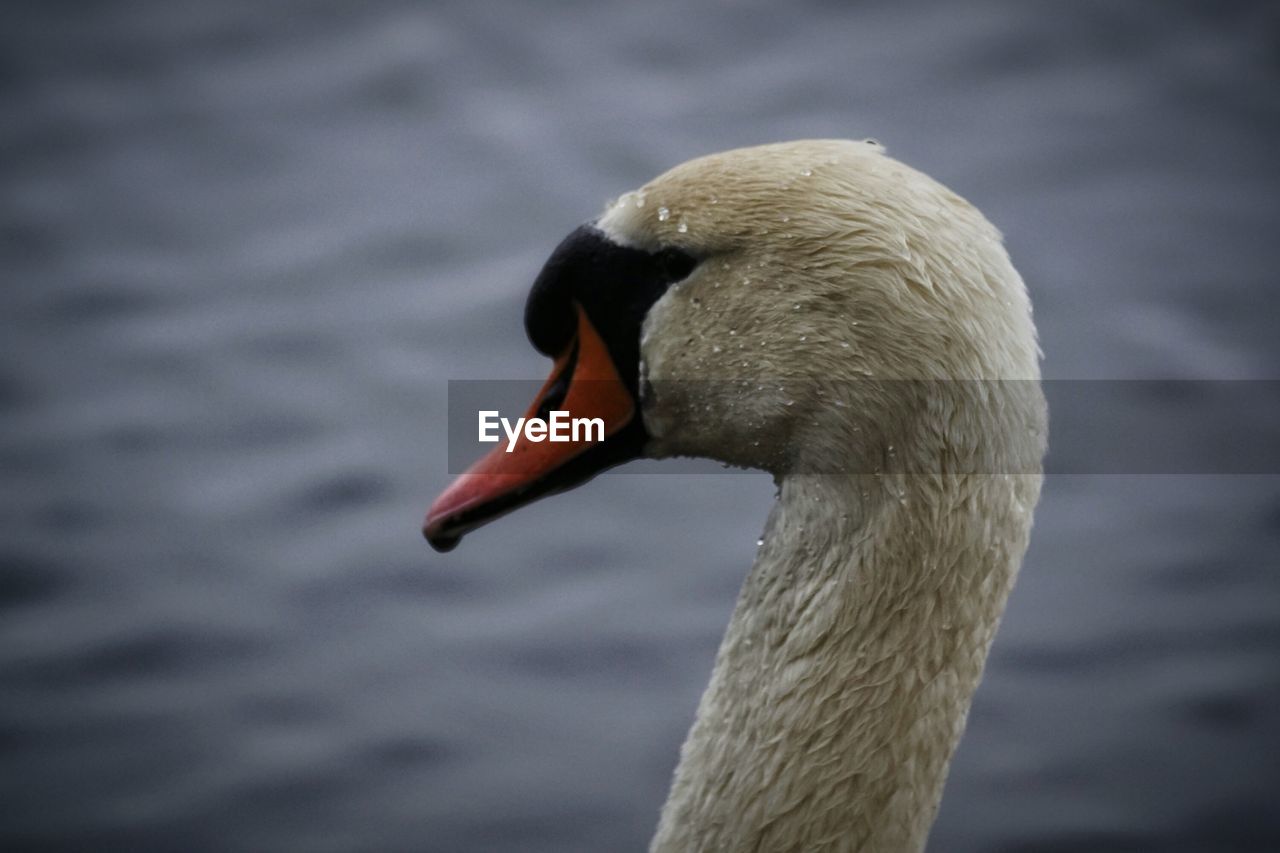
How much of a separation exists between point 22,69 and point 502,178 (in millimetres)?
2519

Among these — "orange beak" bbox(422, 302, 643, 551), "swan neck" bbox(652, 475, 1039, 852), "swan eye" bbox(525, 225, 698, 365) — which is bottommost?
"swan neck" bbox(652, 475, 1039, 852)

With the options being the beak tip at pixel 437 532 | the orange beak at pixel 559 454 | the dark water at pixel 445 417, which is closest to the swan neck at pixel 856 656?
the orange beak at pixel 559 454

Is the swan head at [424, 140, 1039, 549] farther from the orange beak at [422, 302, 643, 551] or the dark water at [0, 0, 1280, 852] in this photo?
the dark water at [0, 0, 1280, 852]

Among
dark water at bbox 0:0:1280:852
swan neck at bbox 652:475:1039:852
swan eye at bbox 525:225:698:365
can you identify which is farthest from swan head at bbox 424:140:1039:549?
dark water at bbox 0:0:1280:852

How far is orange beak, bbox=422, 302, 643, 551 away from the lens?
2875 millimetres

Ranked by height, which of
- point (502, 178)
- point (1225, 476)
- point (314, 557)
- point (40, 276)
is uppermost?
point (502, 178)

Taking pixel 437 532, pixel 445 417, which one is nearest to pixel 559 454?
pixel 437 532

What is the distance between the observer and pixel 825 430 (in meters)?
2.60

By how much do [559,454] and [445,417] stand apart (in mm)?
3249

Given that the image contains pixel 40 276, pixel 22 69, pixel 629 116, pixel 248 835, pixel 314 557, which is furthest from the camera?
pixel 22 69

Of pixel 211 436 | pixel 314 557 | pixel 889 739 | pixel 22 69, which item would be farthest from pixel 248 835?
pixel 22 69

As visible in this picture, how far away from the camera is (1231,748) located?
4.89 metres

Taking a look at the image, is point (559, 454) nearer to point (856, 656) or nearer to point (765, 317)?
point (765, 317)

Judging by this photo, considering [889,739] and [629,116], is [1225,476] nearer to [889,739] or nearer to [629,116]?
[629,116]
